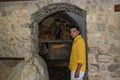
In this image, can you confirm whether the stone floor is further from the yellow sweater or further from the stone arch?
the yellow sweater

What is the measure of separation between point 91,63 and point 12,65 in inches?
57.7

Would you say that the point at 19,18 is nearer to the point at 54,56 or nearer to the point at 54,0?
the point at 54,0


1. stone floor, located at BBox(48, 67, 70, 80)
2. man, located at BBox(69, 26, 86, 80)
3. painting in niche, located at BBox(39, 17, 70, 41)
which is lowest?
stone floor, located at BBox(48, 67, 70, 80)

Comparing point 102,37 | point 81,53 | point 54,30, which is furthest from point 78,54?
point 54,30

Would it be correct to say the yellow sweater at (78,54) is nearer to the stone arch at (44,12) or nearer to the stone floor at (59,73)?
the stone arch at (44,12)

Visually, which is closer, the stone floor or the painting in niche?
the stone floor

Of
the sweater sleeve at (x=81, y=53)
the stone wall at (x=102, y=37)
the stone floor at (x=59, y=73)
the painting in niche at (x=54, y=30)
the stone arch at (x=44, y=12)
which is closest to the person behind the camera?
the sweater sleeve at (x=81, y=53)

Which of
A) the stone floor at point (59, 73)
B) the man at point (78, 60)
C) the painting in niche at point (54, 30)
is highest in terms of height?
the painting in niche at point (54, 30)

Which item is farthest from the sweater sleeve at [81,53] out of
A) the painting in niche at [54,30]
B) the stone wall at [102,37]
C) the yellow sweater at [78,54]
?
the painting in niche at [54,30]

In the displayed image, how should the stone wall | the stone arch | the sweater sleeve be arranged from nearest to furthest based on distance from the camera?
1. the sweater sleeve
2. the stone wall
3. the stone arch

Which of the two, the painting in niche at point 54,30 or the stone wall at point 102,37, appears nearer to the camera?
the stone wall at point 102,37

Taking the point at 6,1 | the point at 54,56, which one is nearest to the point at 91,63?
the point at 6,1

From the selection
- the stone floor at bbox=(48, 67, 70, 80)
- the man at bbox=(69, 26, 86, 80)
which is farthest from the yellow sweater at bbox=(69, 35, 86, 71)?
the stone floor at bbox=(48, 67, 70, 80)

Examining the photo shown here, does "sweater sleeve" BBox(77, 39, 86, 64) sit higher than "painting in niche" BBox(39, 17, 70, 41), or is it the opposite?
"painting in niche" BBox(39, 17, 70, 41)
